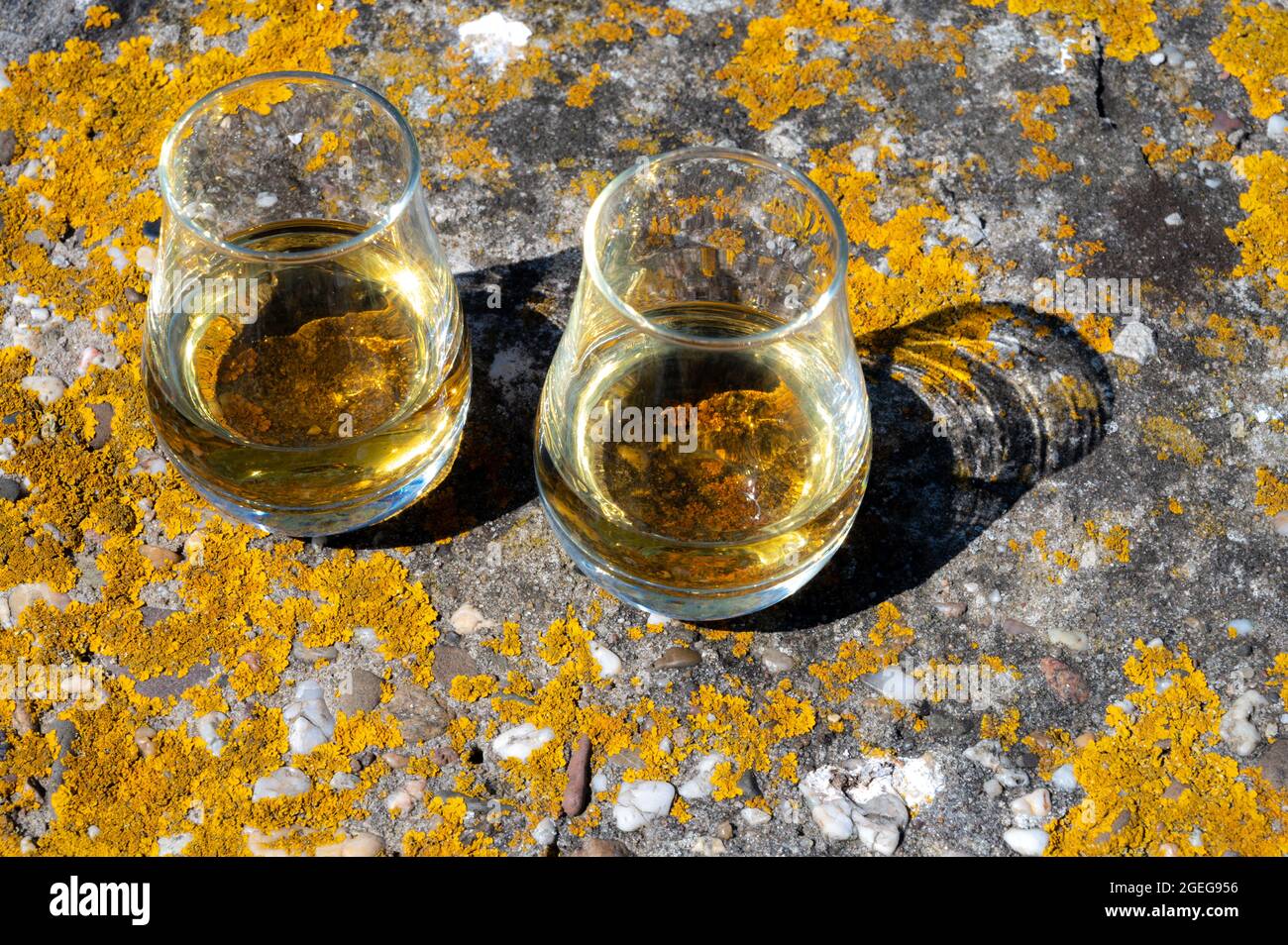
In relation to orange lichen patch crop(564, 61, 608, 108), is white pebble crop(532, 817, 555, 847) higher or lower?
lower

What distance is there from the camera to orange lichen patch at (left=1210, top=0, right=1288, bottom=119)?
273 cm

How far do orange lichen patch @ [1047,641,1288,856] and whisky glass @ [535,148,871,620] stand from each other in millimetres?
526

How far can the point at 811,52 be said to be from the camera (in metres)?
2.74

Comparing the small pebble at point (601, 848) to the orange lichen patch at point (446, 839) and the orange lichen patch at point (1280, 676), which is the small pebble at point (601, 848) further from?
the orange lichen patch at point (1280, 676)

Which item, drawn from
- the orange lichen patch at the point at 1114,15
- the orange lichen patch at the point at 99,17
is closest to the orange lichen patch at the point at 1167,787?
the orange lichen patch at the point at 1114,15

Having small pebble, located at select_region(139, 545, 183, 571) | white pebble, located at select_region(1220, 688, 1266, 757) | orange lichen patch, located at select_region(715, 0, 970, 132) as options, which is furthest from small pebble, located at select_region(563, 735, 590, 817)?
orange lichen patch, located at select_region(715, 0, 970, 132)

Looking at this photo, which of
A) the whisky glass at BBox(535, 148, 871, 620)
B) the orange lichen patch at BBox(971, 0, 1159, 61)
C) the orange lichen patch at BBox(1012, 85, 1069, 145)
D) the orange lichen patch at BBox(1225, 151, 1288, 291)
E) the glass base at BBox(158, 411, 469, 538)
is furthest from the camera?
the orange lichen patch at BBox(971, 0, 1159, 61)

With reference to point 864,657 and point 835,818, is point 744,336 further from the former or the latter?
point 835,818

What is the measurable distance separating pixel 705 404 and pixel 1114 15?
1425 millimetres

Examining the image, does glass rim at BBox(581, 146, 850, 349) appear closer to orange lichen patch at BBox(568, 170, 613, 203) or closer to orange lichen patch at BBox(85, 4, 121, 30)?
orange lichen patch at BBox(568, 170, 613, 203)

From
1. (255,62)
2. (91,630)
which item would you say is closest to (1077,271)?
(255,62)

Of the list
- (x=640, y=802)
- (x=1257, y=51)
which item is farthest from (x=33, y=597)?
(x=1257, y=51)

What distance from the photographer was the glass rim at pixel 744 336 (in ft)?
5.52

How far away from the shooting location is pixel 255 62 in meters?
2.70
